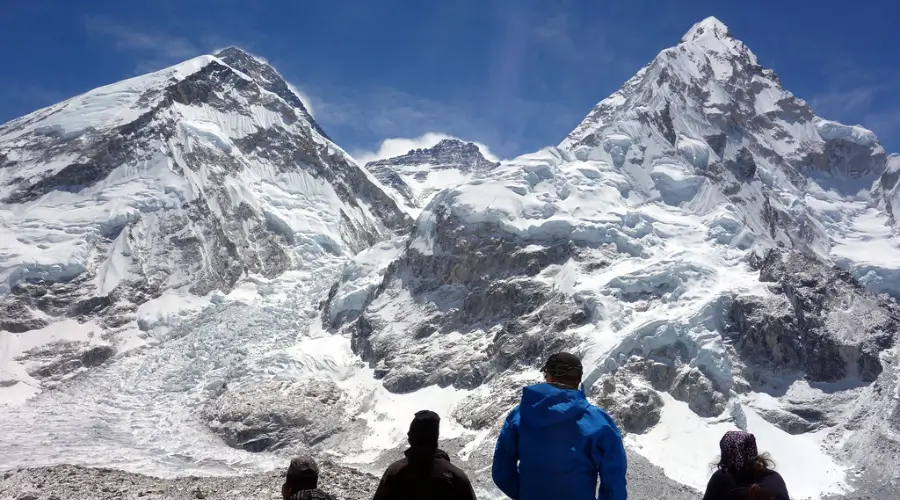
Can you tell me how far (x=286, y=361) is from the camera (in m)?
73.3

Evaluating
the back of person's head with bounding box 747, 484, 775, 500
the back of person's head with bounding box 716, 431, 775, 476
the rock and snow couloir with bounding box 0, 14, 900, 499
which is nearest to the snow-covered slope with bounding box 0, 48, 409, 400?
the rock and snow couloir with bounding box 0, 14, 900, 499

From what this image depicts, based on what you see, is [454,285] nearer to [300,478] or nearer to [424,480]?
[300,478]

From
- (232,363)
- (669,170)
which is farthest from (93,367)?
(669,170)

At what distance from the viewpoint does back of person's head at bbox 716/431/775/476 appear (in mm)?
6152

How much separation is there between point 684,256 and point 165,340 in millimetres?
58317

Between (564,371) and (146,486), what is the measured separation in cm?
1936

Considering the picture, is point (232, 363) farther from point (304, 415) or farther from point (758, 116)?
point (758, 116)

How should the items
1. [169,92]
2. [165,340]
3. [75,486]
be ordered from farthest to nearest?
1. [169,92]
2. [165,340]
3. [75,486]

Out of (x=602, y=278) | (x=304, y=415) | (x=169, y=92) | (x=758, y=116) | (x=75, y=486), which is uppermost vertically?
(x=758, y=116)

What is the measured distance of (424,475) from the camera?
6.05m

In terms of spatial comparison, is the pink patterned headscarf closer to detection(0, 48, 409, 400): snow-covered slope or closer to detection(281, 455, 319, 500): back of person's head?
detection(281, 455, 319, 500): back of person's head

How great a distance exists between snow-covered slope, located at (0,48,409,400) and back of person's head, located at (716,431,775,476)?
80.0 meters

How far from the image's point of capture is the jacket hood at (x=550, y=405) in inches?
243

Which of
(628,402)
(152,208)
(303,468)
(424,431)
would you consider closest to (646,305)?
(628,402)
